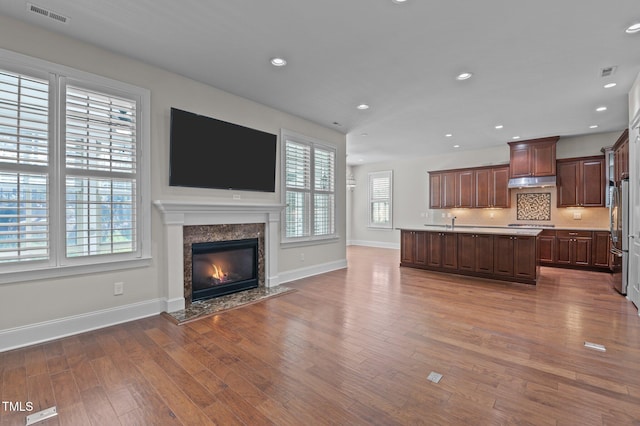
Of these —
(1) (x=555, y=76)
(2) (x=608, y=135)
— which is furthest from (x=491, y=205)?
(1) (x=555, y=76)

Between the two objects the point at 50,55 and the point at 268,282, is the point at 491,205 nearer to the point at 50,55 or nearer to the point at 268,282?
Result: the point at 268,282

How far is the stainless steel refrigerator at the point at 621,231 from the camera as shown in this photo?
4320 millimetres

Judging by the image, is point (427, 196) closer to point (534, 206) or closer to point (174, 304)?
point (534, 206)

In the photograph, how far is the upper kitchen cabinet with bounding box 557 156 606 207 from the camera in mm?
6348

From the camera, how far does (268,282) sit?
192 inches

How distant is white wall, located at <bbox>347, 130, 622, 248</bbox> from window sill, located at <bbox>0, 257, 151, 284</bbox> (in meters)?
7.94

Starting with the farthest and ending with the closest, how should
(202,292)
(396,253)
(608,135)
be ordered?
(396,253), (608,135), (202,292)

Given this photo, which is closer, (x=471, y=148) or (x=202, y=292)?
(x=202, y=292)

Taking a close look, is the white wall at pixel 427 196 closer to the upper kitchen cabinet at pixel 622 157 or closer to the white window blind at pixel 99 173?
the upper kitchen cabinet at pixel 622 157

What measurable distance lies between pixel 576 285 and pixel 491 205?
292 cm

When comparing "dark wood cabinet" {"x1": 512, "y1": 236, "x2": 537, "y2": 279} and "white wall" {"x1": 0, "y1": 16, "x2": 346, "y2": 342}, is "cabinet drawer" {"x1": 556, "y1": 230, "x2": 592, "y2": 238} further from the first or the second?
"white wall" {"x1": 0, "y1": 16, "x2": 346, "y2": 342}

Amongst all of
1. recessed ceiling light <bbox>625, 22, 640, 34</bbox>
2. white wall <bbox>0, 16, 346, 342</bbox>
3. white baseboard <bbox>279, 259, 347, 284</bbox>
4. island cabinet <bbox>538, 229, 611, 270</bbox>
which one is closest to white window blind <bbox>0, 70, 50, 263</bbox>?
white wall <bbox>0, 16, 346, 342</bbox>

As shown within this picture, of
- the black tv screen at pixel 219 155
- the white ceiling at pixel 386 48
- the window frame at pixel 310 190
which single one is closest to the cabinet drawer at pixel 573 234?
the white ceiling at pixel 386 48

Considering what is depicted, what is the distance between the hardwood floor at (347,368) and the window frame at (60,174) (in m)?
0.69
